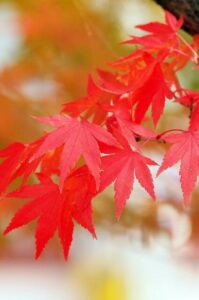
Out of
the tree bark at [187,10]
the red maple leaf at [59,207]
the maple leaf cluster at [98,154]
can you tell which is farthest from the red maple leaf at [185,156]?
the tree bark at [187,10]

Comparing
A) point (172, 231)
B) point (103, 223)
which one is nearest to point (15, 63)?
point (103, 223)

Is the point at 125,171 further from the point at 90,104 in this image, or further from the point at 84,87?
the point at 84,87

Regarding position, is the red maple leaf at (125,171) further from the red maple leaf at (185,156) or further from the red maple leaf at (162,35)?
the red maple leaf at (162,35)

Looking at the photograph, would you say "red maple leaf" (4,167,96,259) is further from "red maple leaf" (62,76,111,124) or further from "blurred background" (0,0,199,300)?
"blurred background" (0,0,199,300)

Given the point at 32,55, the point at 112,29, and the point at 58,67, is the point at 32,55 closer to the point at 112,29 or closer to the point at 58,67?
the point at 58,67

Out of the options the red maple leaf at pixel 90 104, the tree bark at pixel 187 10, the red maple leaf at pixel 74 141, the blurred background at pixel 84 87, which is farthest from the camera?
the blurred background at pixel 84 87

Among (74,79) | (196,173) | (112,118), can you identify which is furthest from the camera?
(74,79)
